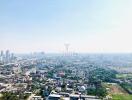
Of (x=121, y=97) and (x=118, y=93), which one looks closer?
(x=121, y=97)

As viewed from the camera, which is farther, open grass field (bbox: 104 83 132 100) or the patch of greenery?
open grass field (bbox: 104 83 132 100)

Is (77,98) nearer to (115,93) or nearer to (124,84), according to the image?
(115,93)

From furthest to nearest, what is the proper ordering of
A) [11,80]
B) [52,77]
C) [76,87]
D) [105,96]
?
[52,77], [11,80], [76,87], [105,96]

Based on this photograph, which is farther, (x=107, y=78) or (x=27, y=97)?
(x=107, y=78)

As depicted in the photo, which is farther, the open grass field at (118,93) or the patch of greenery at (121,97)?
the open grass field at (118,93)

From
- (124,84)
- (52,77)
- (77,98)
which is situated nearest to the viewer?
(77,98)

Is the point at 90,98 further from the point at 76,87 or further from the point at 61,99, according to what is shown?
the point at 76,87

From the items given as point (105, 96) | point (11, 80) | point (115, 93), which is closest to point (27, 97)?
point (105, 96)

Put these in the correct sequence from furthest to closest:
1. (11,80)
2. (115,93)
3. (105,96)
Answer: (11,80), (115,93), (105,96)

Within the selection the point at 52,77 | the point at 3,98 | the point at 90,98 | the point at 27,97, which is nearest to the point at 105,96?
the point at 90,98
